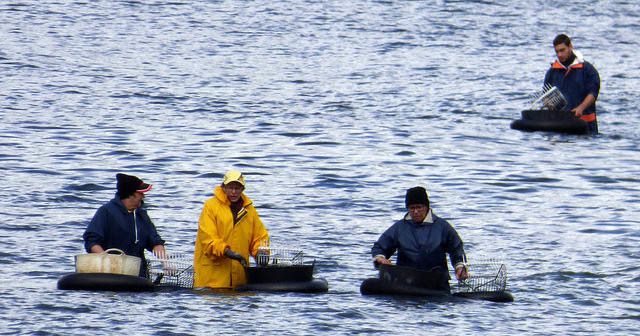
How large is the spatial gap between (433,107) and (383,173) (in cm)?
871

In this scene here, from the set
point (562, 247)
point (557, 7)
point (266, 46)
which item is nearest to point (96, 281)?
point (562, 247)

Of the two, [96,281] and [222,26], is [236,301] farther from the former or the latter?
[222,26]

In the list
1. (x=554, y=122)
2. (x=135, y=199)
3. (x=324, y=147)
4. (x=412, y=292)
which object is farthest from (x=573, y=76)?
(x=135, y=199)

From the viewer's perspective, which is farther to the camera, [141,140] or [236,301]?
[141,140]

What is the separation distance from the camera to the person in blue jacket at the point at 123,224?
21.4 meters

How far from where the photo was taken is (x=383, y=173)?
3300 cm

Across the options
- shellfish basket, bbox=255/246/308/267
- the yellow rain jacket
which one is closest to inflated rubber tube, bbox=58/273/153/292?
the yellow rain jacket

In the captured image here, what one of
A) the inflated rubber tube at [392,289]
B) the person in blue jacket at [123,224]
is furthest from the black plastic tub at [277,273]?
the person in blue jacket at [123,224]

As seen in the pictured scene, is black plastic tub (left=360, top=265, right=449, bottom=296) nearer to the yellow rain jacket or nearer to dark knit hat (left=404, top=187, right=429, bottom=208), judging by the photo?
dark knit hat (left=404, top=187, right=429, bottom=208)

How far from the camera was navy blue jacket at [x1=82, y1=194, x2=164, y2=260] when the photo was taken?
21391 mm

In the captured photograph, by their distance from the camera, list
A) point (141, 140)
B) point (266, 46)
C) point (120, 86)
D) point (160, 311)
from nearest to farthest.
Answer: point (160, 311) < point (141, 140) < point (120, 86) < point (266, 46)

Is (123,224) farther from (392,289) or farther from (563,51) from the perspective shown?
(563,51)

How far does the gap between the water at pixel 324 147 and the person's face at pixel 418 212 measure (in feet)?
3.53

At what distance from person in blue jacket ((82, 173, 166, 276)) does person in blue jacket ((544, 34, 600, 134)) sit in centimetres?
1270
